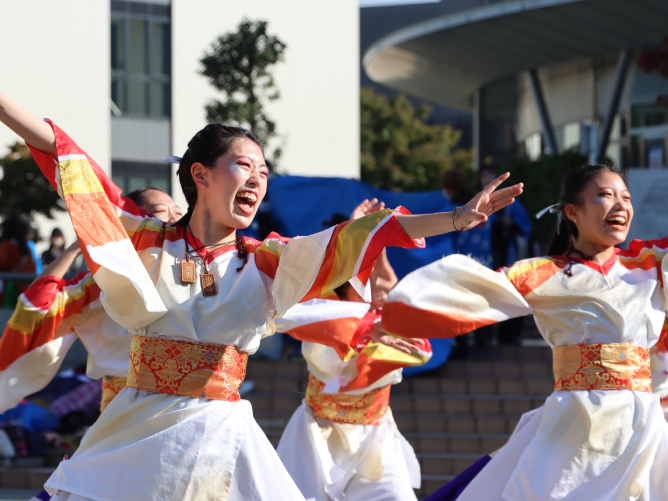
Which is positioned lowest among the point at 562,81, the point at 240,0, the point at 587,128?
the point at 587,128

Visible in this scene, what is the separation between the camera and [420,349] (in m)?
4.58

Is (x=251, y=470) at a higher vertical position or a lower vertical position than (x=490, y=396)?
higher

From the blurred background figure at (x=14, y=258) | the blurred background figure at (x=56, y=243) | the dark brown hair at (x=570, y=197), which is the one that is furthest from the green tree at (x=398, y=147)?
the dark brown hair at (x=570, y=197)

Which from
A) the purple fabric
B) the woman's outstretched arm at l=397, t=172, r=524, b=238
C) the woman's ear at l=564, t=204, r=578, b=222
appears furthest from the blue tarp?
the woman's outstretched arm at l=397, t=172, r=524, b=238

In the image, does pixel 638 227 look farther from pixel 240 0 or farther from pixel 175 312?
pixel 240 0

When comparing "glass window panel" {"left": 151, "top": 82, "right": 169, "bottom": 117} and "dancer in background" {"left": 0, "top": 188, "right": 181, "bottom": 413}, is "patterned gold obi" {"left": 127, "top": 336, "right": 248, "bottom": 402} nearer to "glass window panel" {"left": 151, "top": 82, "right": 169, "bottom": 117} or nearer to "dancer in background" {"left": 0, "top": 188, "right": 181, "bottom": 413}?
"dancer in background" {"left": 0, "top": 188, "right": 181, "bottom": 413}

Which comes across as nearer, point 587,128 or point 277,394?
point 277,394

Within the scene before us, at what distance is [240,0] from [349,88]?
3.26m

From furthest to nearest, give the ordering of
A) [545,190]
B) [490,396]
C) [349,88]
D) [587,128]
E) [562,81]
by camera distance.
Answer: [349,88] < [562,81] < [545,190] < [587,128] < [490,396]

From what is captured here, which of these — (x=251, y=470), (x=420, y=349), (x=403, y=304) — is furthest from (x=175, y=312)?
(x=420, y=349)

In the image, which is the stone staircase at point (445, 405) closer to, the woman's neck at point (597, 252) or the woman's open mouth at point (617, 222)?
the woman's neck at point (597, 252)

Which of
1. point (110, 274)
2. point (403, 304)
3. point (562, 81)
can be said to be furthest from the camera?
point (562, 81)

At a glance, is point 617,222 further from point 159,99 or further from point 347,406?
point 159,99

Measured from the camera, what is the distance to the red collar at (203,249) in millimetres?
2928
